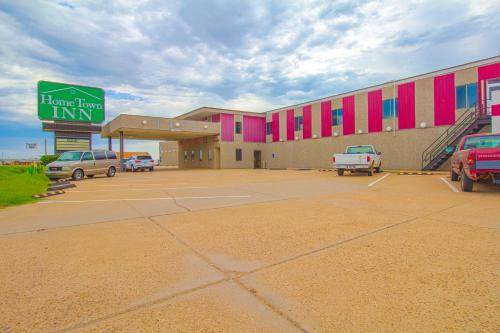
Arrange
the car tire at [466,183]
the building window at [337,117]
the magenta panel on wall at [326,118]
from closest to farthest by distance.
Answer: the car tire at [466,183] < the building window at [337,117] < the magenta panel on wall at [326,118]

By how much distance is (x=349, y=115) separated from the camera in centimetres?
2727

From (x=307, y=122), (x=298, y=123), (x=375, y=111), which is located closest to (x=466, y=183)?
(x=375, y=111)

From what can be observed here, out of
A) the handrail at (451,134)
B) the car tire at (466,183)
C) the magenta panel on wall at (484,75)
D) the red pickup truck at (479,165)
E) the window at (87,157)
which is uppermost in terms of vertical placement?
the magenta panel on wall at (484,75)

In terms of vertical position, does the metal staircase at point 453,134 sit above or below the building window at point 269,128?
below

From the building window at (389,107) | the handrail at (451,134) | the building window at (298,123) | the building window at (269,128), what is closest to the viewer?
the handrail at (451,134)

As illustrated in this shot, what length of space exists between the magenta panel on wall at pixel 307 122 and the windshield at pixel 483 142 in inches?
816

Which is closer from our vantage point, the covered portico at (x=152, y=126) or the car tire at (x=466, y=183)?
the car tire at (x=466, y=183)

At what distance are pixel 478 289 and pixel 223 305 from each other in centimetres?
236

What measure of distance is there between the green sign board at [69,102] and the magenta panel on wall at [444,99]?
31315 mm

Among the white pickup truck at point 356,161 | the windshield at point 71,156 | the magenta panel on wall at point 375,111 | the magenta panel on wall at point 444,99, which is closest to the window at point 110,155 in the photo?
the windshield at point 71,156

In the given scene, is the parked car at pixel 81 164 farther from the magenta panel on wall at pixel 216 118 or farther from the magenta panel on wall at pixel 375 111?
the magenta panel on wall at pixel 375 111

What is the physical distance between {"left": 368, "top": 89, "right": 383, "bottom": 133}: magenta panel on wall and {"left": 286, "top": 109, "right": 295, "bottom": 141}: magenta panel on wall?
983 centimetres

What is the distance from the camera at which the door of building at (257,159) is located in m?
37.4

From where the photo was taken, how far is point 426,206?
6.57 metres
